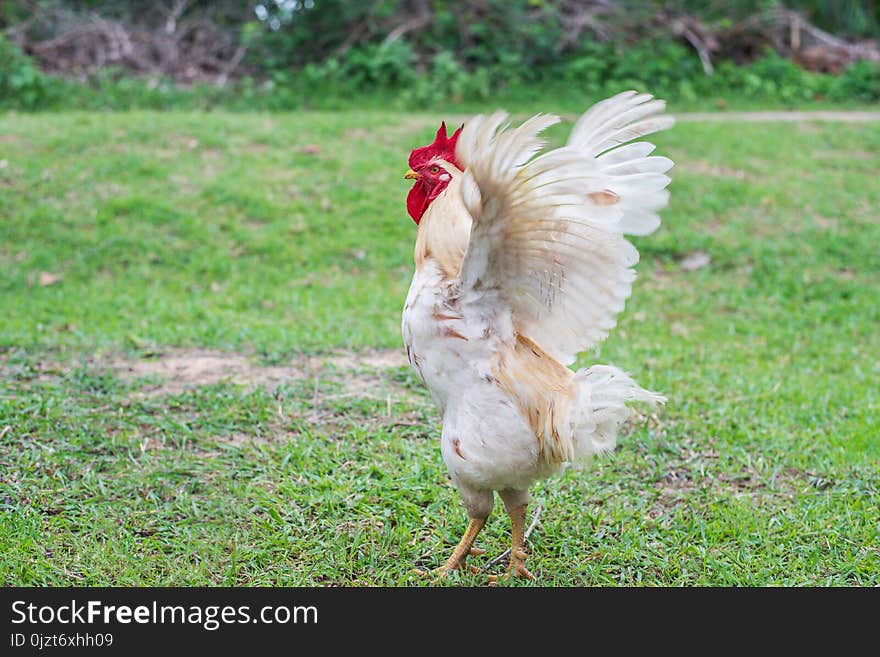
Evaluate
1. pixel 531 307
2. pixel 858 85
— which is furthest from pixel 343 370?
pixel 858 85

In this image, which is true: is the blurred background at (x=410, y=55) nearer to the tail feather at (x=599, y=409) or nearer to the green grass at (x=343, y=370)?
the green grass at (x=343, y=370)

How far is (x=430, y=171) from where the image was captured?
3.29 m

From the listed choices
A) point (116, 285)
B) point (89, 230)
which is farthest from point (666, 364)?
point (89, 230)

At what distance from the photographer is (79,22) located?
39.0ft

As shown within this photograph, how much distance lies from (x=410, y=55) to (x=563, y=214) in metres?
9.39

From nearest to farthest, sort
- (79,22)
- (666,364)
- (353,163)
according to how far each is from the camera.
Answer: (666,364) < (353,163) < (79,22)

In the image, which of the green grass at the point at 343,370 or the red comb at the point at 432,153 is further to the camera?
the green grass at the point at 343,370

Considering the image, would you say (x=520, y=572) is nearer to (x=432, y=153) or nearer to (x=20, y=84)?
(x=432, y=153)

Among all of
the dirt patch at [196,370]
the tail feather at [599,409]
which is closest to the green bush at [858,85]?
the dirt patch at [196,370]

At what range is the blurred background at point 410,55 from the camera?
1143cm

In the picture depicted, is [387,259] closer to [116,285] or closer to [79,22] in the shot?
[116,285]

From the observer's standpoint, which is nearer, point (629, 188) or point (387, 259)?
point (629, 188)

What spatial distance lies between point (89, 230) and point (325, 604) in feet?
17.8

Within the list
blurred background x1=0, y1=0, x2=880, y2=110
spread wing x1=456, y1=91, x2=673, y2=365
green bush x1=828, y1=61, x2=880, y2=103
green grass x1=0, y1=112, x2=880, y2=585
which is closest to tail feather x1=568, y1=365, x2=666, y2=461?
spread wing x1=456, y1=91, x2=673, y2=365
